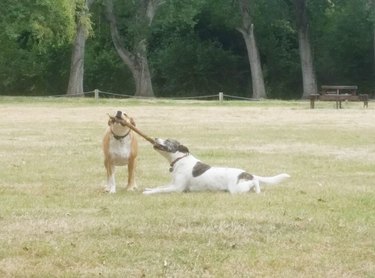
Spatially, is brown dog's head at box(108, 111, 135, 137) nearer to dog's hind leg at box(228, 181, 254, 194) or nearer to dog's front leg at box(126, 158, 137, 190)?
dog's front leg at box(126, 158, 137, 190)

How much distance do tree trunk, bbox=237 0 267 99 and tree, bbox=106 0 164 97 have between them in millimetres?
4986

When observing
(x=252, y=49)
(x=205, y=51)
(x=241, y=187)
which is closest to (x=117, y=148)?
(x=241, y=187)

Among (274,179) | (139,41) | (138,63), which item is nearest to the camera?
(274,179)

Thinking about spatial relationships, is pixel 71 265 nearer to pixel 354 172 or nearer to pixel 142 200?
pixel 142 200

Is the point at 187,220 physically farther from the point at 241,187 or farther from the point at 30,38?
the point at 30,38

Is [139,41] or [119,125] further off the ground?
[139,41]

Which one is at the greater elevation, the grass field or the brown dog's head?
the brown dog's head

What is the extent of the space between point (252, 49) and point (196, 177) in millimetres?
44349

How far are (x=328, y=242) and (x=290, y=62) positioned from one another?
51.9 metres

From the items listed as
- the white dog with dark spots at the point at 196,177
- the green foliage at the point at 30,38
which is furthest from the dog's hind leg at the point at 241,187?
the green foliage at the point at 30,38

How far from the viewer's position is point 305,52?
177ft

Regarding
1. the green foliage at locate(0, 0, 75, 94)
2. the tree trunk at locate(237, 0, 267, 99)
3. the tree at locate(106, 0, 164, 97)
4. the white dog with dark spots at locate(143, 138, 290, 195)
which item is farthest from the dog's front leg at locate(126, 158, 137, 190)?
the tree trunk at locate(237, 0, 267, 99)

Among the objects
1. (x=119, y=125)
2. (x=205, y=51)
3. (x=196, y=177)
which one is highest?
(x=205, y=51)

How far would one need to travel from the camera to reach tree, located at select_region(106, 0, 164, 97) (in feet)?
172
